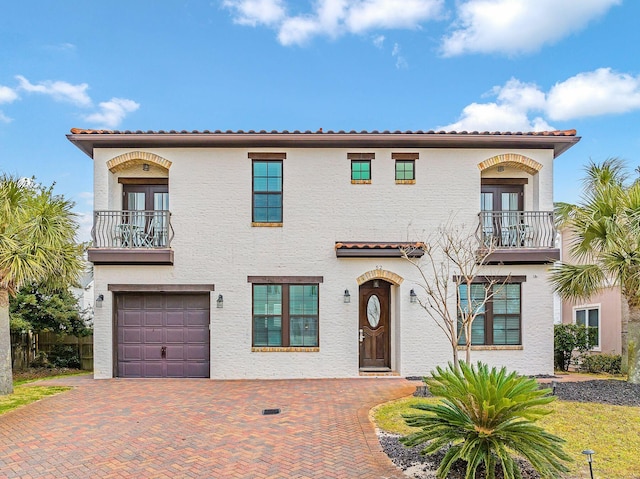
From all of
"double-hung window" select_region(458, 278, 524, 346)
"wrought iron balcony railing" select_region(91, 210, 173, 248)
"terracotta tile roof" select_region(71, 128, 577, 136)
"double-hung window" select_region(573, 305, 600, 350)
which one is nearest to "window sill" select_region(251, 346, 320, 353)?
"wrought iron balcony railing" select_region(91, 210, 173, 248)

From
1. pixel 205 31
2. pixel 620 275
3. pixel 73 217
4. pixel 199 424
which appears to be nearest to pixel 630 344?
pixel 620 275

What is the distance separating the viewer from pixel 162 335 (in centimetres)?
1248

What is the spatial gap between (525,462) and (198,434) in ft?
15.9

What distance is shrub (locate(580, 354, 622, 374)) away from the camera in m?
12.8

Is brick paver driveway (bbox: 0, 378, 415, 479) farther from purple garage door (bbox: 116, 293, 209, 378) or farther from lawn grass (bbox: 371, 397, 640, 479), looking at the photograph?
purple garage door (bbox: 116, 293, 209, 378)

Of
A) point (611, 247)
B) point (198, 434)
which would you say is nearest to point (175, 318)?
point (198, 434)

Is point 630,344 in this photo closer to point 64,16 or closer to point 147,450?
point 147,450

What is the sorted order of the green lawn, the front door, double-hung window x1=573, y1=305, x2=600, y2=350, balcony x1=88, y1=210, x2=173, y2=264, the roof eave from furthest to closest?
double-hung window x1=573, y1=305, x2=600, y2=350 → the front door → the roof eave → balcony x1=88, y1=210, x2=173, y2=264 → the green lawn

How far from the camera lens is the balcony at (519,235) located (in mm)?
12109

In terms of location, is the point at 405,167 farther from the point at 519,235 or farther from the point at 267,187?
the point at 267,187

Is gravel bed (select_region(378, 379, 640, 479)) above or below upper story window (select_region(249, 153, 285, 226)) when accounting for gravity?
below

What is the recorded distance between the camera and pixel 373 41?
1611 centimetres

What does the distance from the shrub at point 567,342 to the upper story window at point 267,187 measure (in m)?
9.43

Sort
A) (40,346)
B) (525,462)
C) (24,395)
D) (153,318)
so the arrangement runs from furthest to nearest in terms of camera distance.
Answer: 1. (40,346)
2. (153,318)
3. (24,395)
4. (525,462)
